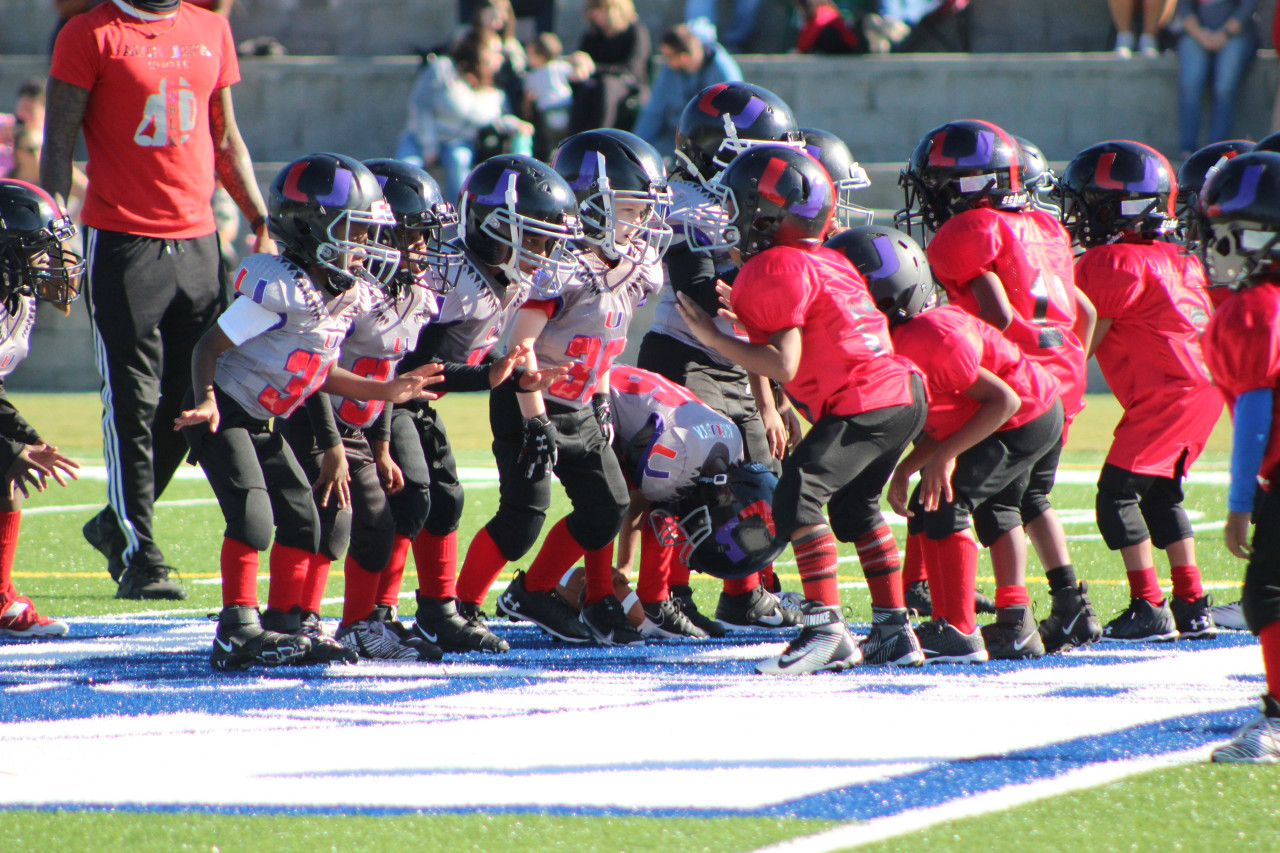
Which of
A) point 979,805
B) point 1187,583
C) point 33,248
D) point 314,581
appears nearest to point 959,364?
point 1187,583

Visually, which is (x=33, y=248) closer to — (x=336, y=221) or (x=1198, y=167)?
(x=336, y=221)

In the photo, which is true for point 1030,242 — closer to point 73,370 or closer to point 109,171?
point 109,171

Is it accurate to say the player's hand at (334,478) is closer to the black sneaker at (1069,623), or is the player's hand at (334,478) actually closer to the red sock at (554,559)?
the red sock at (554,559)

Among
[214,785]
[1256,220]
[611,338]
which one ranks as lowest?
[214,785]

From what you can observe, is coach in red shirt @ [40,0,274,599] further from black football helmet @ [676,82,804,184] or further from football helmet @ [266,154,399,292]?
black football helmet @ [676,82,804,184]

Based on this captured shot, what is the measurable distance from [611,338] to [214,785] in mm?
2212

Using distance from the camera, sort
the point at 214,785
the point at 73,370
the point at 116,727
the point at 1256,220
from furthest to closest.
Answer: the point at 73,370 < the point at 116,727 < the point at 1256,220 < the point at 214,785

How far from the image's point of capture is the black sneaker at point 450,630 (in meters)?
4.81

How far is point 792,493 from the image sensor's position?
4363mm

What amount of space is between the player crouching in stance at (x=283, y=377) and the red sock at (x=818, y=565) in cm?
115

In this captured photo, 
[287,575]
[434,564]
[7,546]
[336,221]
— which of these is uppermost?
[336,221]

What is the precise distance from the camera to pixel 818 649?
4355 millimetres

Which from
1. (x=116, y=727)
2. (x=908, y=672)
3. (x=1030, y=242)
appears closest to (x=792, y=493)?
(x=908, y=672)

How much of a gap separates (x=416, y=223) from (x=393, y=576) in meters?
1.10
